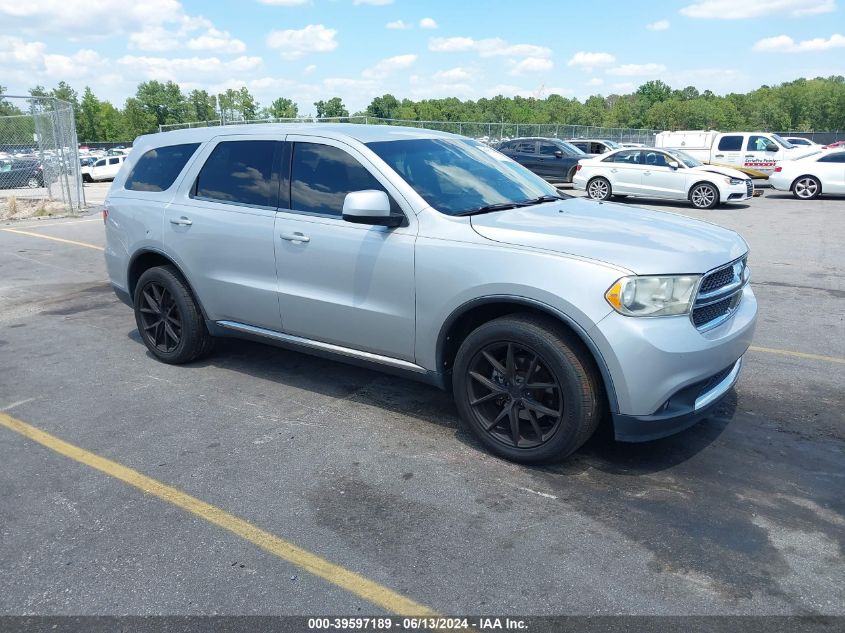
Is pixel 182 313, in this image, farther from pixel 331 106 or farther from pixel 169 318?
pixel 331 106

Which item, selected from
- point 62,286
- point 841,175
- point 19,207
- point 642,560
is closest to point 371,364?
point 642,560

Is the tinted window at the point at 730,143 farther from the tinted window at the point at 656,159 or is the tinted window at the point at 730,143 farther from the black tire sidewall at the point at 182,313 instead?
the black tire sidewall at the point at 182,313

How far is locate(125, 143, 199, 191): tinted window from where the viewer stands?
17.9ft

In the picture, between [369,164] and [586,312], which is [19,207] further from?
[586,312]

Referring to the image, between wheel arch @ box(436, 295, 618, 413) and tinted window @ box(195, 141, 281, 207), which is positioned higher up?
tinted window @ box(195, 141, 281, 207)

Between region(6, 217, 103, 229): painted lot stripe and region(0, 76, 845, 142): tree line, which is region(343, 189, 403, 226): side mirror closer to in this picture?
region(6, 217, 103, 229): painted lot stripe

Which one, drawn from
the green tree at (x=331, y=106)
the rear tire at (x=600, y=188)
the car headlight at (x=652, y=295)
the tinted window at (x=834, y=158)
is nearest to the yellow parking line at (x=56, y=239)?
the car headlight at (x=652, y=295)

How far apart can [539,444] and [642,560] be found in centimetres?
90

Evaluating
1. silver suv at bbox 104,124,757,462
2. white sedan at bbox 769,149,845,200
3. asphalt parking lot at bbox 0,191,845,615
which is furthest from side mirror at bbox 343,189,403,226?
white sedan at bbox 769,149,845,200

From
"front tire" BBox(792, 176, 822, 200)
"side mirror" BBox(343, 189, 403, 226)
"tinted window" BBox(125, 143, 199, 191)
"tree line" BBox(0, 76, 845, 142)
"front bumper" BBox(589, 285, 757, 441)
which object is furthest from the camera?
"tree line" BBox(0, 76, 845, 142)

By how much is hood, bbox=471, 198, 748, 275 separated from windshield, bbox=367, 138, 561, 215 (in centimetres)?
24

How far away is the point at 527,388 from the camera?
3723mm

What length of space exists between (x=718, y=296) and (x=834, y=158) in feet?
61.2

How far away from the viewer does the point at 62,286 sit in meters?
8.70
